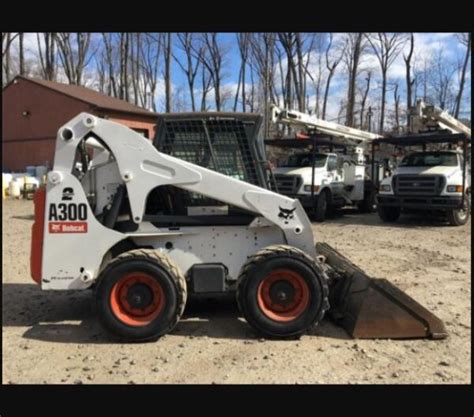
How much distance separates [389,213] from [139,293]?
1180 centimetres

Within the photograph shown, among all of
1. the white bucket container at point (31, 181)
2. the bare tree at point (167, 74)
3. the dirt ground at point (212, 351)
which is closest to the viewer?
the dirt ground at point (212, 351)

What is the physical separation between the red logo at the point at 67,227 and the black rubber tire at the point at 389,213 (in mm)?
A: 11850

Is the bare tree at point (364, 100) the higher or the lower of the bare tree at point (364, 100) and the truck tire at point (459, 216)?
the higher

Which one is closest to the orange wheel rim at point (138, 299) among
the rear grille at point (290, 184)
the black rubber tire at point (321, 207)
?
the rear grille at point (290, 184)

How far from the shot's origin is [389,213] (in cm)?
1523

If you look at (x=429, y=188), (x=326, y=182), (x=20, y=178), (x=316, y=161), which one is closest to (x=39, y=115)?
(x=20, y=178)

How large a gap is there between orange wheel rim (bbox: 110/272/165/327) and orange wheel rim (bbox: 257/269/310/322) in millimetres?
1029

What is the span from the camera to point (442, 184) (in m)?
13.8

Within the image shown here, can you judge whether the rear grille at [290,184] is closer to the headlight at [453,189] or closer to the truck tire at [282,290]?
the headlight at [453,189]

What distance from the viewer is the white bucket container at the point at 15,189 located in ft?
67.5

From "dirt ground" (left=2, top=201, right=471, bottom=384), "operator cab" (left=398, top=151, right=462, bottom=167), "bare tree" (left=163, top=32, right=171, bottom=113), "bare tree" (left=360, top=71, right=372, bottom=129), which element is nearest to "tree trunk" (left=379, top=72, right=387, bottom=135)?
"bare tree" (left=360, top=71, right=372, bottom=129)

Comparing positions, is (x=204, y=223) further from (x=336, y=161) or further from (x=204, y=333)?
(x=336, y=161)

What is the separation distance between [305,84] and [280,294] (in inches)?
1569

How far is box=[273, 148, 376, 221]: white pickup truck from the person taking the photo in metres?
15.2
